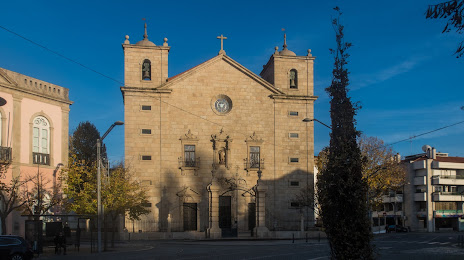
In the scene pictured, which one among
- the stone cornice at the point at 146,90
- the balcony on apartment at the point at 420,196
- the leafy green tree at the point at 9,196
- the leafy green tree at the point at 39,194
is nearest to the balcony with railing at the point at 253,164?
the stone cornice at the point at 146,90

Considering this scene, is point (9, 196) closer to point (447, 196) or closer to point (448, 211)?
point (447, 196)

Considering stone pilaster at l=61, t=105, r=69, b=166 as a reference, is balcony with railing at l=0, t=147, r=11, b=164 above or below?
below

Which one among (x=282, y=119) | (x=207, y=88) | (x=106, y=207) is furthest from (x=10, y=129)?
(x=282, y=119)

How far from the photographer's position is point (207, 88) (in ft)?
155

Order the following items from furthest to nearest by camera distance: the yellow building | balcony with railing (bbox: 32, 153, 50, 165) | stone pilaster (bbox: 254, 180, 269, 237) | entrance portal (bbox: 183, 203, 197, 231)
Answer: entrance portal (bbox: 183, 203, 197, 231) < stone pilaster (bbox: 254, 180, 269, 237) < balcony with railing (bbox: 32, 153, 50, 165) < the yellow building

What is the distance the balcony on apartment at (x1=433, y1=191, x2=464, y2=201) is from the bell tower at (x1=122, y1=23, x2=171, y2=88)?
148ft

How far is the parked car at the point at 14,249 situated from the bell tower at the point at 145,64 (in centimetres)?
2642

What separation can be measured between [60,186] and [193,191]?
13.3 metres

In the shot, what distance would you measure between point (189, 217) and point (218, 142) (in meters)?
7.22

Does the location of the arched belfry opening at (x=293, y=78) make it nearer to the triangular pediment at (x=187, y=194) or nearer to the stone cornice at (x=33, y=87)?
the triangular pediment at (x=187, y=194)

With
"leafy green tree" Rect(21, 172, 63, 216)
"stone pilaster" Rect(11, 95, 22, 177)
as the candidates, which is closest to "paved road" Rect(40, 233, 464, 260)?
"leafy green tree" Rect(21, 172, 63, 216)

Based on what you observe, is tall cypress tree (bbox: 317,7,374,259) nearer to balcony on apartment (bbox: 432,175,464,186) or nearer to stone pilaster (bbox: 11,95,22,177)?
stone pilaster (bbox: 11,95,22,177)

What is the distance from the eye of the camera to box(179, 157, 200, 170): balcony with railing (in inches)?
1794

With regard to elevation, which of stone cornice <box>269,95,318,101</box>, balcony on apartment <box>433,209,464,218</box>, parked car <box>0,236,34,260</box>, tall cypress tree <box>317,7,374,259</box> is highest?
stone cornice <box>269,95,318,101</box>
